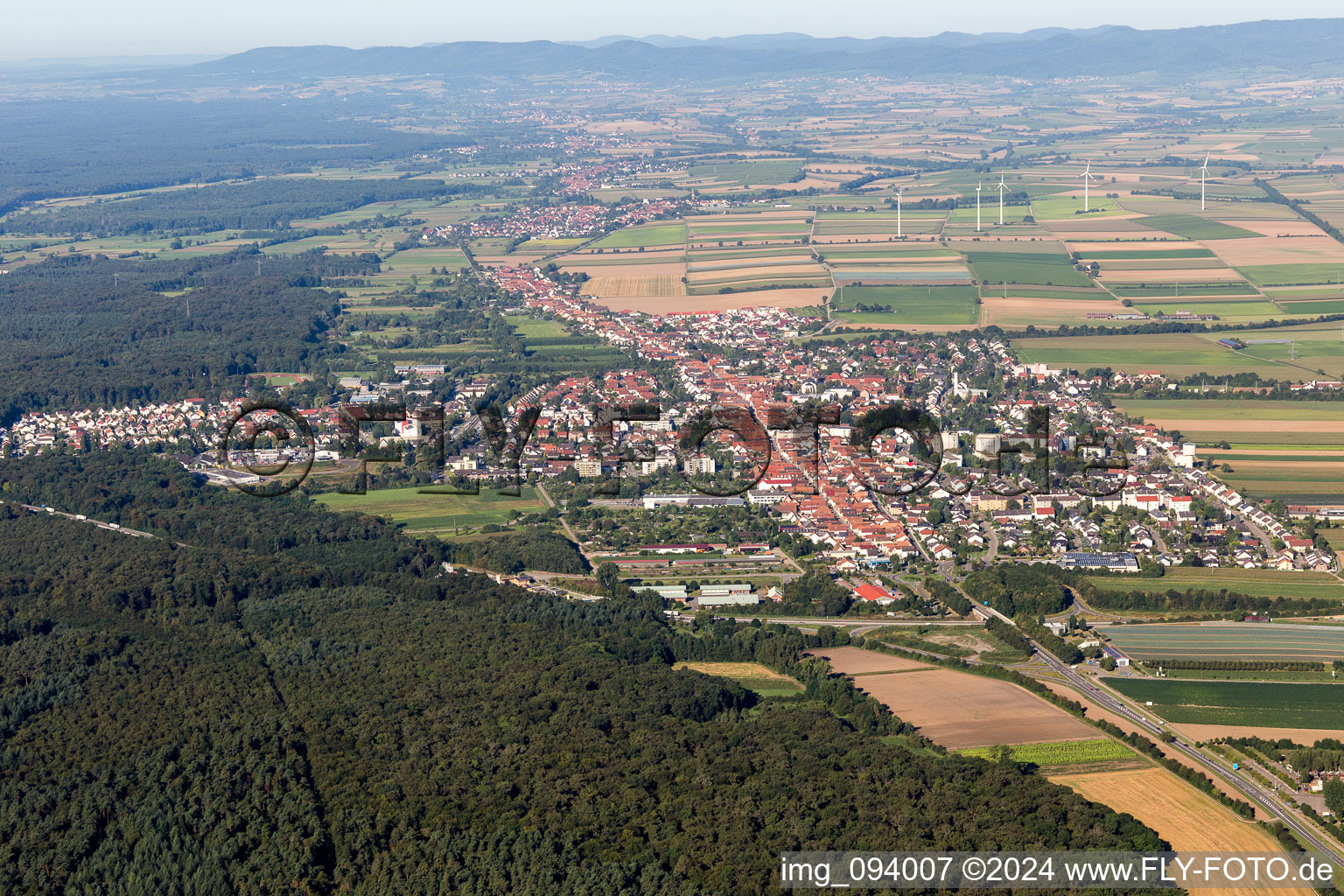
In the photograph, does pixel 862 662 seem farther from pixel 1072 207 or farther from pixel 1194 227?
pixel 1072 207

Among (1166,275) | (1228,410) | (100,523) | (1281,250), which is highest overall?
(1281,250)

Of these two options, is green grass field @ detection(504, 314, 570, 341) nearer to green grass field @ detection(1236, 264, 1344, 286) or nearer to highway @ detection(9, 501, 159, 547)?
highway @ detection(9, 501, 159, 547)

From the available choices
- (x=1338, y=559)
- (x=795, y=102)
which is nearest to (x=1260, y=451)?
(x=1338, y=559)

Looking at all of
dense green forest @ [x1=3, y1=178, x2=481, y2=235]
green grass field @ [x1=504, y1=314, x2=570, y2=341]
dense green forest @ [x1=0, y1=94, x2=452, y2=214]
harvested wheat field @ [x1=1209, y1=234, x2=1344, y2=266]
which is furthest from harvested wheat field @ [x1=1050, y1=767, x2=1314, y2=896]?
dense green forest @ [x1=0, y1=94, x2=452, y2=214]

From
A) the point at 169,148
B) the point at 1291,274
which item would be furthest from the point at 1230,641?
the point at 169,148

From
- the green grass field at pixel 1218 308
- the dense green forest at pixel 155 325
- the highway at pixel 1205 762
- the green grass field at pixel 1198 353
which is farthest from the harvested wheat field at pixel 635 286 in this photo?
the highway at pixel 1205 762

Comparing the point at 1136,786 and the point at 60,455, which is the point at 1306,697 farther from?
the point at 60,455

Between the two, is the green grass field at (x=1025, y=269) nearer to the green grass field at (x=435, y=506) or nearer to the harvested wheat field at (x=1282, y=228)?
the harvested wheat field at (x=1282, y=228)
